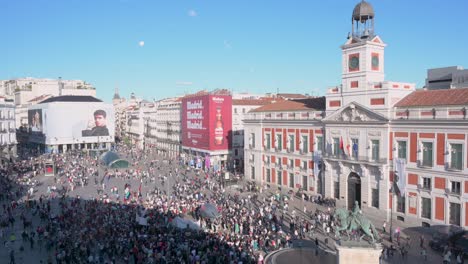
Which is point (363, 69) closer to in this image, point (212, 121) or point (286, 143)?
point (286, 143)

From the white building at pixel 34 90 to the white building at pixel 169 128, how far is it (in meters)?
38.1

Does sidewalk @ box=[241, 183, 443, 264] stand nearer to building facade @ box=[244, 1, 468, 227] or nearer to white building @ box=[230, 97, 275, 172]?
building facade @ box=[244, 1, 468, 227]

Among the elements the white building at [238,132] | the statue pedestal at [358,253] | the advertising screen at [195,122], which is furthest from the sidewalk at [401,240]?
the advertising screen at [195,122]

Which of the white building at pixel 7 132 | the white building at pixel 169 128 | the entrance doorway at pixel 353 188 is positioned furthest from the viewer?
the white building at pixel 169 128

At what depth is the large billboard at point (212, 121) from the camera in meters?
65.5

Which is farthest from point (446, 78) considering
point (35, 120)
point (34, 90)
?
point (34, 90)

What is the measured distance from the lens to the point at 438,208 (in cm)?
3095

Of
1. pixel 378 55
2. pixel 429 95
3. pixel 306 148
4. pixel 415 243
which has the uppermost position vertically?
pixel 378 55

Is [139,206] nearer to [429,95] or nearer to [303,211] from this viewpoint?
[303,211]

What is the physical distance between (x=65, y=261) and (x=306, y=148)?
2608cm

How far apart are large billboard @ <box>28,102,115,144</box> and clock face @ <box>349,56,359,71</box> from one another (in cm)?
6855

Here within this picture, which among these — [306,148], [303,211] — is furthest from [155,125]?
[303,211]

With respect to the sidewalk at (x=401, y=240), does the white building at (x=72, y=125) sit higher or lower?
higher

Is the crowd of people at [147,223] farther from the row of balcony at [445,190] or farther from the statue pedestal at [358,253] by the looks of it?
the row of balcony at [445,190]
